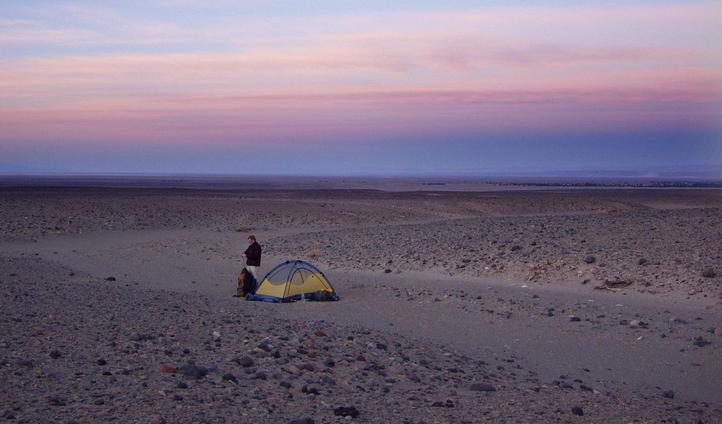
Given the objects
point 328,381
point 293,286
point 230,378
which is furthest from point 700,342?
point 230,378

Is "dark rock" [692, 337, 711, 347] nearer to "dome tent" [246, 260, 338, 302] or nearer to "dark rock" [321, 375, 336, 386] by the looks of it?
"dark rock" [321, 375, 336, 386]

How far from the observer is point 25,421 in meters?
8.19

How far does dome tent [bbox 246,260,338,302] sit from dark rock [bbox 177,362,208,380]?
8993 millimetres

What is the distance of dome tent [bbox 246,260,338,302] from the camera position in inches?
771

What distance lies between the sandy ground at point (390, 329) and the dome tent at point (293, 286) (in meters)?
0.52

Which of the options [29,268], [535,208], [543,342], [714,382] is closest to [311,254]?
[29,268]

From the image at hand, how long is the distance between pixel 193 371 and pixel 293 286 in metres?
9.37

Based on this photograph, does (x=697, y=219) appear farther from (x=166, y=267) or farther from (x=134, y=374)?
(x=134, y=374)

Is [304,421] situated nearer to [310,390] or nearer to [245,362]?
[310,390]

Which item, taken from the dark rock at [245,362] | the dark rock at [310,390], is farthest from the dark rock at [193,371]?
the dark rock at [310,390]

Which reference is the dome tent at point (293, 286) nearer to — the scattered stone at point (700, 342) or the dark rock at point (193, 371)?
the scattered stone at point (700, 342)

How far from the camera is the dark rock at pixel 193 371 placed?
33.7 feet

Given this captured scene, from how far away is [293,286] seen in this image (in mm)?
19656

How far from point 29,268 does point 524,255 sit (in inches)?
603
